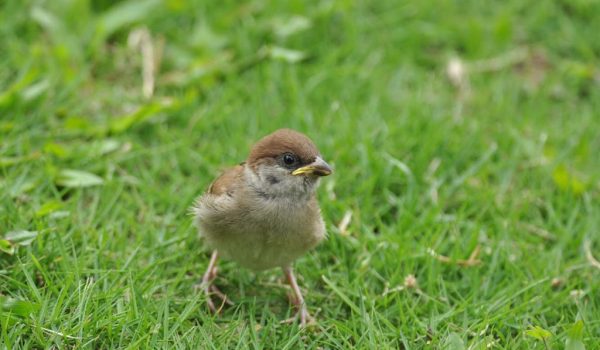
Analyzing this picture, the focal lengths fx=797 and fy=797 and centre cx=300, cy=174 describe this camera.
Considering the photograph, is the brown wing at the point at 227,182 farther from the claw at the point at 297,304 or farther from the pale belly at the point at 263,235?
the claw at the point at 297,304

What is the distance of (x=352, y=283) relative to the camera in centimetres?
485

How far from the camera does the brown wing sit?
4691 mm

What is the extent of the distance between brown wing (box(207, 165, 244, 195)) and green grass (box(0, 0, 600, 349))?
43 centimetres

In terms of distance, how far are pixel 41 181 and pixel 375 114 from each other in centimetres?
269

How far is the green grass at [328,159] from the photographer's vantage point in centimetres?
441

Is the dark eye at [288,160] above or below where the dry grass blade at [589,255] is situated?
above

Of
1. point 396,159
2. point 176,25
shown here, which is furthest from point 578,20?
point 176,25

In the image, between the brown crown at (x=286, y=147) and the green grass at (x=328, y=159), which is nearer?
the green grass at (x=328, y=159)

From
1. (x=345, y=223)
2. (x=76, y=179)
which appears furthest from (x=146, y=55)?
(x=345, y=223)

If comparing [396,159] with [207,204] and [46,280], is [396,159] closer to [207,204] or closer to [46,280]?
[207,204]

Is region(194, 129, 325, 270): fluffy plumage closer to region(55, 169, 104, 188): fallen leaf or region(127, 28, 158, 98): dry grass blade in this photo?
region(55, 169, 104, 188): fallen leaf

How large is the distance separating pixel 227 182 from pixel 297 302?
2.70 ft

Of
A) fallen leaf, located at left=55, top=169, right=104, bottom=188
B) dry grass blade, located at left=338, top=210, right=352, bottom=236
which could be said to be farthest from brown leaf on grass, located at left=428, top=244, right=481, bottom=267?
fallen leaf, located at left=55, top=169, right=104, bottom=188

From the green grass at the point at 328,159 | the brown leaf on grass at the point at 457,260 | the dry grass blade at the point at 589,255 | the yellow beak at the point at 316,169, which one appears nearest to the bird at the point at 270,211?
the yellow beak at the point at 316,169
